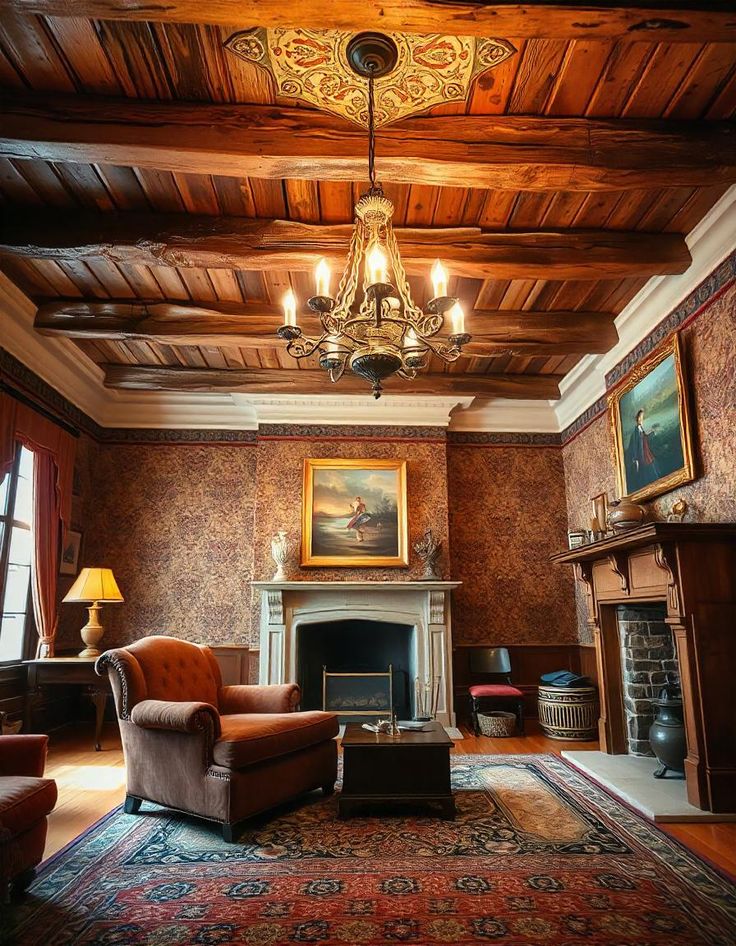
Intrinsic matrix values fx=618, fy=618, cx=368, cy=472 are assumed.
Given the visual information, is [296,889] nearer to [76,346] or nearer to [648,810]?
[648,810]

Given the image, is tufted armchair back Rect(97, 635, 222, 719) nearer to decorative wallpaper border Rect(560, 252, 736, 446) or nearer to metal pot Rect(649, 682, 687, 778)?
metal pot Rect(649, 682, 687, 778)

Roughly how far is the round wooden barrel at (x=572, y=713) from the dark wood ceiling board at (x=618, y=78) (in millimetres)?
4676

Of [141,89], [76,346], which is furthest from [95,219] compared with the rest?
[76,346]

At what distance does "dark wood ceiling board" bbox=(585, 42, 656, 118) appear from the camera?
2799 millimetres

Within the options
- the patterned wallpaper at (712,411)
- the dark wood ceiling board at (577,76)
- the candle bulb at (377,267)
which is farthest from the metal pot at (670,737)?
the dark wood ceiling board at (577,76)

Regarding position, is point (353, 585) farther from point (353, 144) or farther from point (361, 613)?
point (353, 144)

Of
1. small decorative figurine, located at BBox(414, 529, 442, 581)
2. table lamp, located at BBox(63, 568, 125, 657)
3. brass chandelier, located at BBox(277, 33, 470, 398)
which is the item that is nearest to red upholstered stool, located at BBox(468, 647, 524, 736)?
small decorative figurine, located at BBox(414, 529, 442, 581)

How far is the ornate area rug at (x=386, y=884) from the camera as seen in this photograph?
2.20 m

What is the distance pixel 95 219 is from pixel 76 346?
7.19 ft

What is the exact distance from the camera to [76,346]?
5.88m

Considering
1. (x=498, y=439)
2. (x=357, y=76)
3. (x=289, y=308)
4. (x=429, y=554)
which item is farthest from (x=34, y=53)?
(x=498, y=439)

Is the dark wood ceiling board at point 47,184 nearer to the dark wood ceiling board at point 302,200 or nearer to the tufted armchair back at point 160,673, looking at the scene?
the dark wood ceiling board at point 302,200

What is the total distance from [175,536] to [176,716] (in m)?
3.84

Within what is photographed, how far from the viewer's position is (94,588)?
5609mm
